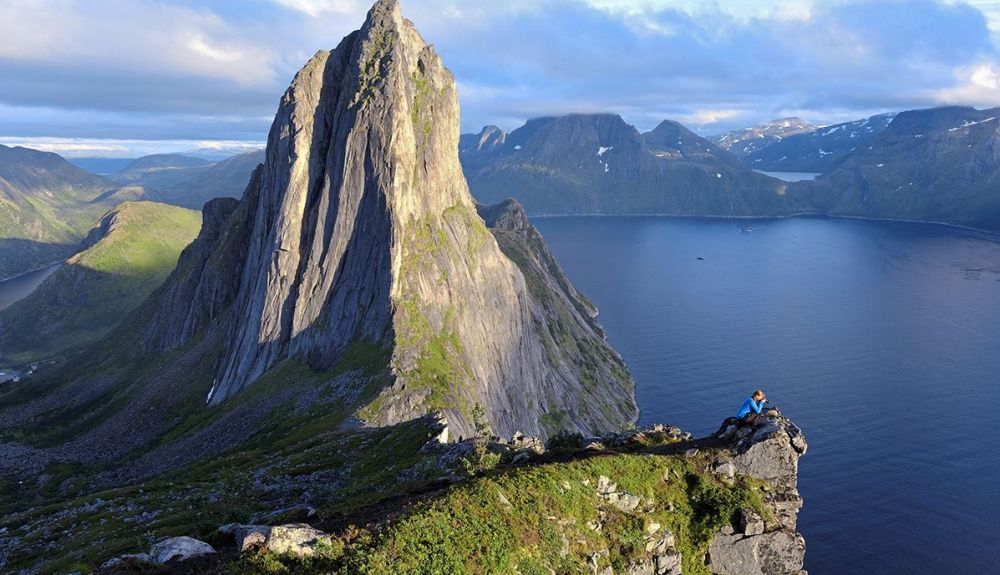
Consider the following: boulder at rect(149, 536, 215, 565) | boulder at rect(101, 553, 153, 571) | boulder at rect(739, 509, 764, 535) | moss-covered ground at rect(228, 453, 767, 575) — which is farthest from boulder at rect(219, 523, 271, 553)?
boulder at rect(739, 509, 764, 535)

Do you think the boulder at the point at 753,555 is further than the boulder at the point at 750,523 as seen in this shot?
No

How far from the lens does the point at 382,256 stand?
11894 cm

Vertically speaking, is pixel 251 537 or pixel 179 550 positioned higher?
pixel 251 537

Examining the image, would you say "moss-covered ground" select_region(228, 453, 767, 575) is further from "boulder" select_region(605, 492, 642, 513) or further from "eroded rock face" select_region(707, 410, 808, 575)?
"eroded rock face" select_region(707, 410, 808, 575)

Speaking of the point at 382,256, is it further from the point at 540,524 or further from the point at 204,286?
the point at 540,524

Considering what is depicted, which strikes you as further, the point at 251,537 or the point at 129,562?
the point at 129,562

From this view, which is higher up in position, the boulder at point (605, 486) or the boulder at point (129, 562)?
the boulder at point (605, 486)

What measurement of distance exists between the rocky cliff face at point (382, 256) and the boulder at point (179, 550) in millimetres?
70335

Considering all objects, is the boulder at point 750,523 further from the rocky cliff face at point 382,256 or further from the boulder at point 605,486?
the rocky cliff face at point 382,256

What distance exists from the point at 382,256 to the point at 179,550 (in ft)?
309

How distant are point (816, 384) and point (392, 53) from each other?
142149 millimetres

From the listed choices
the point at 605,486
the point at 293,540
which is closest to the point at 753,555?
the point at 605,486

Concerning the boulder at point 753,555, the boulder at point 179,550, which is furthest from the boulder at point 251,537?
the boulder at point 753,555

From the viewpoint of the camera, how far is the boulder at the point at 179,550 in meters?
26.4
